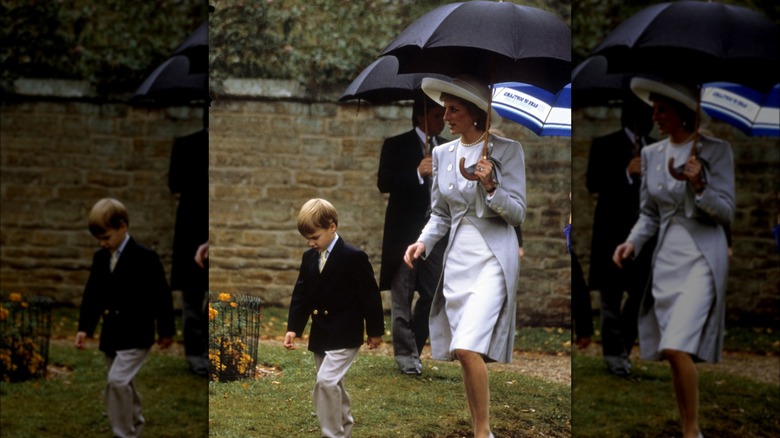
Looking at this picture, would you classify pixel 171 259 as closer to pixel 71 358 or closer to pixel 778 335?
pixel 71 358

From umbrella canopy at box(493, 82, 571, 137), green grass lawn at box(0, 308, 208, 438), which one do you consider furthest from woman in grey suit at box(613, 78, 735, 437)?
green grass lawn at box(0, 308, 208, 438)

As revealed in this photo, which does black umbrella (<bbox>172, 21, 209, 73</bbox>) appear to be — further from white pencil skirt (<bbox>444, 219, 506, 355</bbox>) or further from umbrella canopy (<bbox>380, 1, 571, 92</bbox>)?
white pencil skirt (<bbox>444, 219, 506, 355</bbox>)

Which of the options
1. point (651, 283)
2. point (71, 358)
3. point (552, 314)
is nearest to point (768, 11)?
point (651, 283)

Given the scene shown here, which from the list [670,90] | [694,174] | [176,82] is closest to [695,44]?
[670,90]

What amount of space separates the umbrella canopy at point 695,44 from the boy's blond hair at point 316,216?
145 cm

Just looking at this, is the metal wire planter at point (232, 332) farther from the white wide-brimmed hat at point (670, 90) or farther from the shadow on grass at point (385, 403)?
the white wide-brimmed hat at point (670, 90)

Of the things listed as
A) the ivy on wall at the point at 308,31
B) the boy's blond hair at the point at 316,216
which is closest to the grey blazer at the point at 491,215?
the boy's blond hair at the point at 316,216

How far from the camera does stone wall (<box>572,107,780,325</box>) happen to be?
4.14 m

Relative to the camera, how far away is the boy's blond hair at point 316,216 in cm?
371

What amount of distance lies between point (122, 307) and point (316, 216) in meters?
1.07

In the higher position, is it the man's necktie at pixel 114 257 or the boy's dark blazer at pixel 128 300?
the man's necktie at pixel 114 257

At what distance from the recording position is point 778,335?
14.3 ft

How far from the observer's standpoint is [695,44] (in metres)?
3.90

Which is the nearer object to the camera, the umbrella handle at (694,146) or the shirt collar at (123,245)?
the umbrella handle at (694,146)
